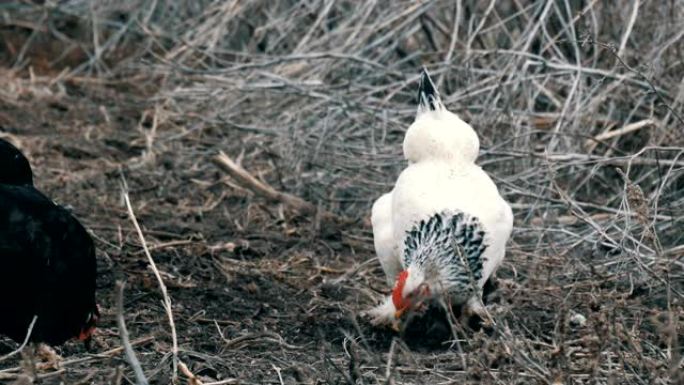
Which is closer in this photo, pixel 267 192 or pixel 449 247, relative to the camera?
pixel 449 247

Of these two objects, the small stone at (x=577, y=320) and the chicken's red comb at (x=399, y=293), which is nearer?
the chicken's red comb at (x=399, y=293)

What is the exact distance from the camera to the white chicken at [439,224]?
5.02 m

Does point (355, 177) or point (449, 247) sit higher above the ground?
point (449, 247)

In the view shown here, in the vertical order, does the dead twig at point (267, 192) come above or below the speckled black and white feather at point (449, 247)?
below

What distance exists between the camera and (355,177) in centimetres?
729

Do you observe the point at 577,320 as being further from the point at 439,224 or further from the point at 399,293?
the point at 399,293

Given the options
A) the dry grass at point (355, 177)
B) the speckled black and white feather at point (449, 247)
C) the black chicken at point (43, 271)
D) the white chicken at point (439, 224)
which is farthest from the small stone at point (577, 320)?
the black chicken at point (43, 271)

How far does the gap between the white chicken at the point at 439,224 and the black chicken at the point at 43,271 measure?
1.17 m

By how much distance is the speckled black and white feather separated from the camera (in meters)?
5.04

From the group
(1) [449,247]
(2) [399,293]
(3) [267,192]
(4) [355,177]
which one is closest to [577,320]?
(1) [449,247]

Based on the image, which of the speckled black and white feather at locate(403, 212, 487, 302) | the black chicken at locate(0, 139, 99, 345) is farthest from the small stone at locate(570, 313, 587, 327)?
the black chicken at locate(0, 139, 99, 345)

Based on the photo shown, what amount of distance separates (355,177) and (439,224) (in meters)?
2.21

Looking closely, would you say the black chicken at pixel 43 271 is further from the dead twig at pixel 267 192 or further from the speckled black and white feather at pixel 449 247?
the dead twig at pixel 267 192

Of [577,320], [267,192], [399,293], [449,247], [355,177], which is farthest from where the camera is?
[267,192]
